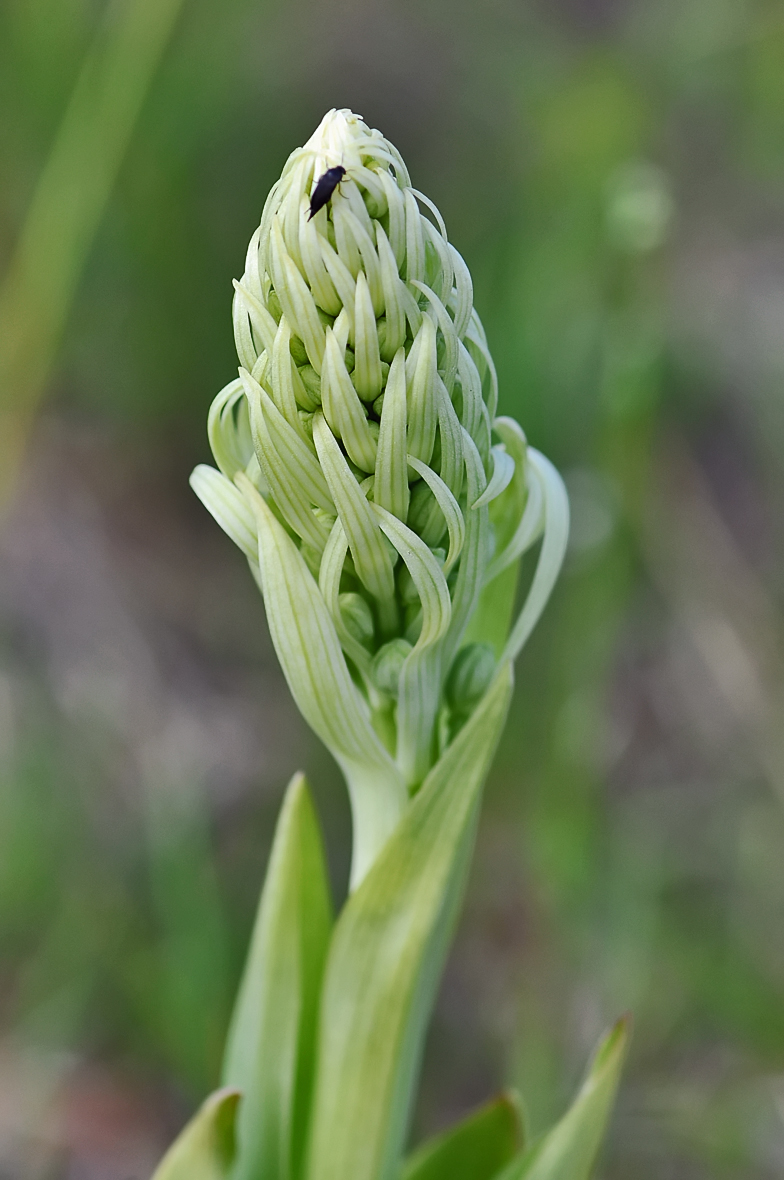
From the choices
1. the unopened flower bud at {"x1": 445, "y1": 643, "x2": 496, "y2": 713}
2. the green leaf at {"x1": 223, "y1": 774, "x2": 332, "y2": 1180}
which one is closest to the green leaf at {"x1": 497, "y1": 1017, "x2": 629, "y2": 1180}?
the green leaf at {"x1": 223, "y1": 774, "x2": 332, "y2": 1180}

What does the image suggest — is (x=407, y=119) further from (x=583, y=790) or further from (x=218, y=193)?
(x=583, y=790)

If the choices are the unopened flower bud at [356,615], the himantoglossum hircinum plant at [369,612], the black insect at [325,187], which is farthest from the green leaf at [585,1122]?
the black insect at [325,187]

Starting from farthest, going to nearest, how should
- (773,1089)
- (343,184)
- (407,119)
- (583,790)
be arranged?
(407,119)
(583,790)
(773,1089)
(343,184)

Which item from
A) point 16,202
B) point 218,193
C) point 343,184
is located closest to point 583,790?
point 343,184

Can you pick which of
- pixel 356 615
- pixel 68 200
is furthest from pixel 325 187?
pixel 68 200

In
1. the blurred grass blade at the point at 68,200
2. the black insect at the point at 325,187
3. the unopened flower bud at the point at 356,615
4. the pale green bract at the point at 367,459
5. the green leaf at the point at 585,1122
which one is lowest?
the green leaf at the point at 585,1122

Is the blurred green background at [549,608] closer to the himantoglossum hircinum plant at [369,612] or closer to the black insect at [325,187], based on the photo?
the himantoglossum hircinum plant at [369,612]
